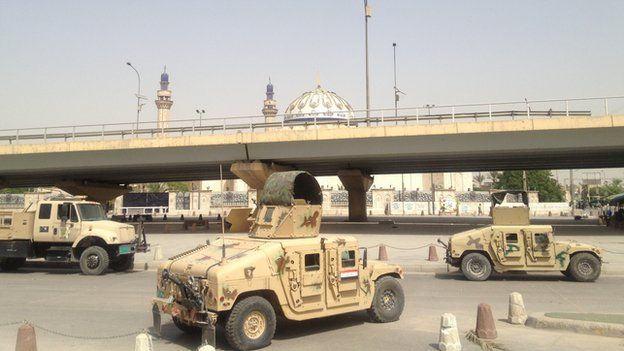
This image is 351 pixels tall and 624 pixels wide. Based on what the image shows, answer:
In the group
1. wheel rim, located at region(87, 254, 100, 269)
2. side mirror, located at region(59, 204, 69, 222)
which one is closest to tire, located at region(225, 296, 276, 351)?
wheel rim, located at region(87, 254, 100, 269)

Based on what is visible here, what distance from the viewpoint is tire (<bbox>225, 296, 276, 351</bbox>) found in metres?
6.69

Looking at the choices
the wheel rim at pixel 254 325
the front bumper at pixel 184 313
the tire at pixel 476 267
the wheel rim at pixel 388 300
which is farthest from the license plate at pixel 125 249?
the tire at pixel 476 267

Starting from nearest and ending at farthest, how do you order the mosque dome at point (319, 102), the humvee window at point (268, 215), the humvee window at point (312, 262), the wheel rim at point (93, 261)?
the humvee window at point (312, 262), the humvee window at point (268, 215), the wheel rim at point (93, 261), the mosque dome at point (319, 102)

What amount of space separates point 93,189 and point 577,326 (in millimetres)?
43805

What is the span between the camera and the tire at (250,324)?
21.9 feet

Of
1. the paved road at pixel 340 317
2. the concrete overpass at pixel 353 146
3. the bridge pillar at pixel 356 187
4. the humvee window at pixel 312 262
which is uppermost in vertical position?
the concrete overpass at pixel 353 146

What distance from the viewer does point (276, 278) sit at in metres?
7.14

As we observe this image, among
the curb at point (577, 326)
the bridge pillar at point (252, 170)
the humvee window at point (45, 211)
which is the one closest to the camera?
the curb at point (577, 326)

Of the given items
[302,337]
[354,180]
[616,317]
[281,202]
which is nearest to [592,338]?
[616,317]

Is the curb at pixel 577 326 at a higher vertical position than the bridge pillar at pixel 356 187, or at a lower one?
lower

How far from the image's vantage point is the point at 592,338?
7.13 metres

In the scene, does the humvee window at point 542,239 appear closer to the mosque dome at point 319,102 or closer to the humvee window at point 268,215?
the humvee window at point 268,215

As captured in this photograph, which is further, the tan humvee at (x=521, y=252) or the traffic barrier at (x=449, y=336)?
the tan humvee at (x=521, y=252)

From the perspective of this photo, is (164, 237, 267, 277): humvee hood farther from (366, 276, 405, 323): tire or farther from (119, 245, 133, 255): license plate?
(119, 245, 133, 255): license plate
